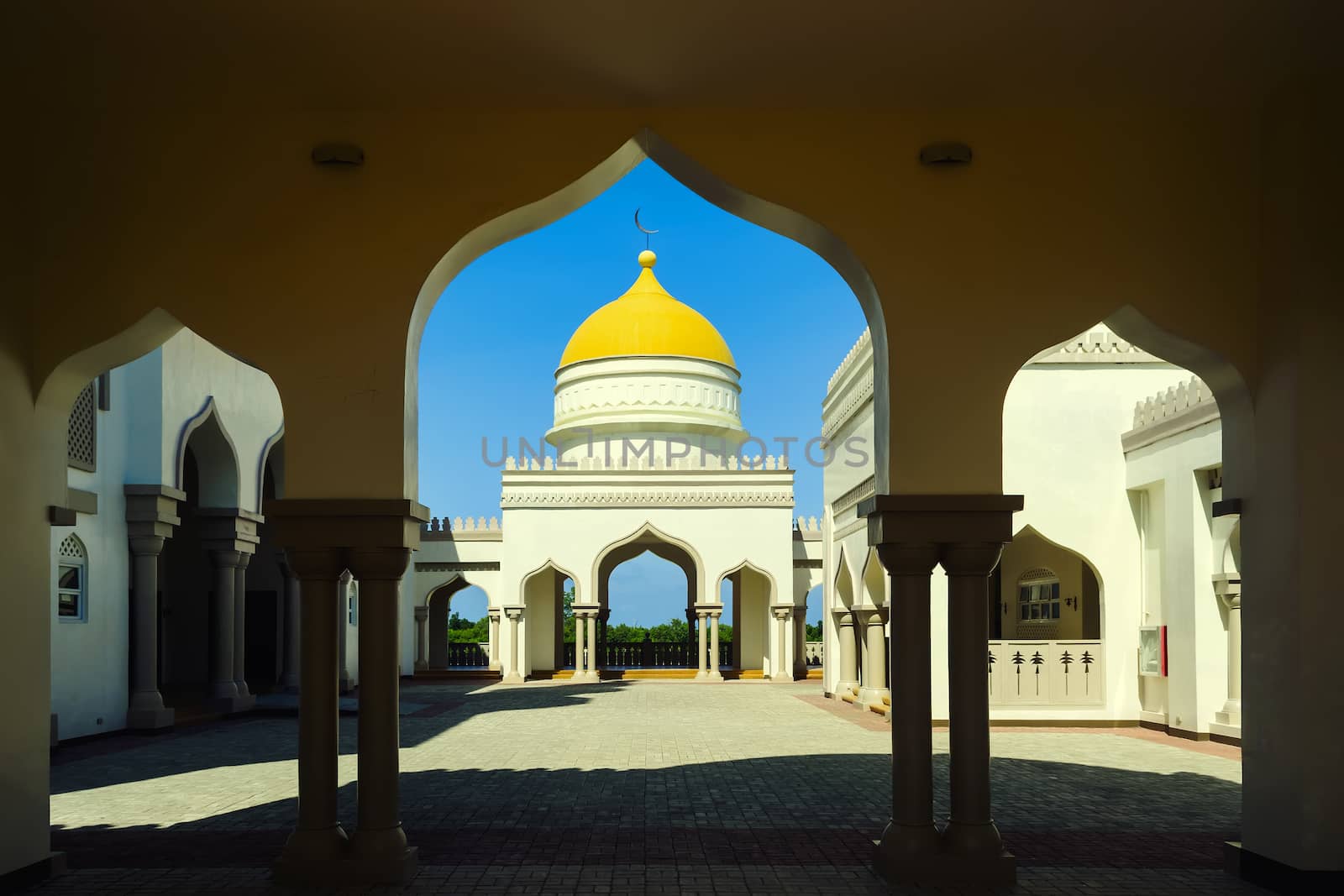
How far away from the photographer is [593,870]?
6980 millimetres

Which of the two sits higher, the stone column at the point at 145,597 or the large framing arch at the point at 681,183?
the large framing arch at the point at 681,183

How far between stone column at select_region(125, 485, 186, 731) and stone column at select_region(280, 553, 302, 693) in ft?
16.3

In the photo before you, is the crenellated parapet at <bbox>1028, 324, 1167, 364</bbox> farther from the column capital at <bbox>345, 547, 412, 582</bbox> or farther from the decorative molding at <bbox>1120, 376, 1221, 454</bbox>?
the column capital at <bbox>345, 547, 412, 582</bbox>

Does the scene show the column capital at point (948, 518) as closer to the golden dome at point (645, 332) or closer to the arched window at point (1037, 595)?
the arched window at point (1037, 595)

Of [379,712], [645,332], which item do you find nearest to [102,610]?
[379,712]

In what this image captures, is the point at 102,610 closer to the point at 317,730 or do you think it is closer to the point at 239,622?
the point at 239,622

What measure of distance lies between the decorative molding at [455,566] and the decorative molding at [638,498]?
2548mm

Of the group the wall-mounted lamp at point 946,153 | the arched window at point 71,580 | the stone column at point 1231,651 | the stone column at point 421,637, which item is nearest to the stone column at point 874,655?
the stone column at point 1231,651

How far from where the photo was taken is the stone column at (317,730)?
641 cm

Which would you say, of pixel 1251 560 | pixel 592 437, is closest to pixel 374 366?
pixel 1251 560

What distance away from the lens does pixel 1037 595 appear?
807 inches

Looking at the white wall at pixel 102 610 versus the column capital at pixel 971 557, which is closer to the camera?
the column capital at pixel 971 557

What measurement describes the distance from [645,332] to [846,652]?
13.2 metres

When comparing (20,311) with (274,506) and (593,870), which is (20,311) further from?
(593,870)
